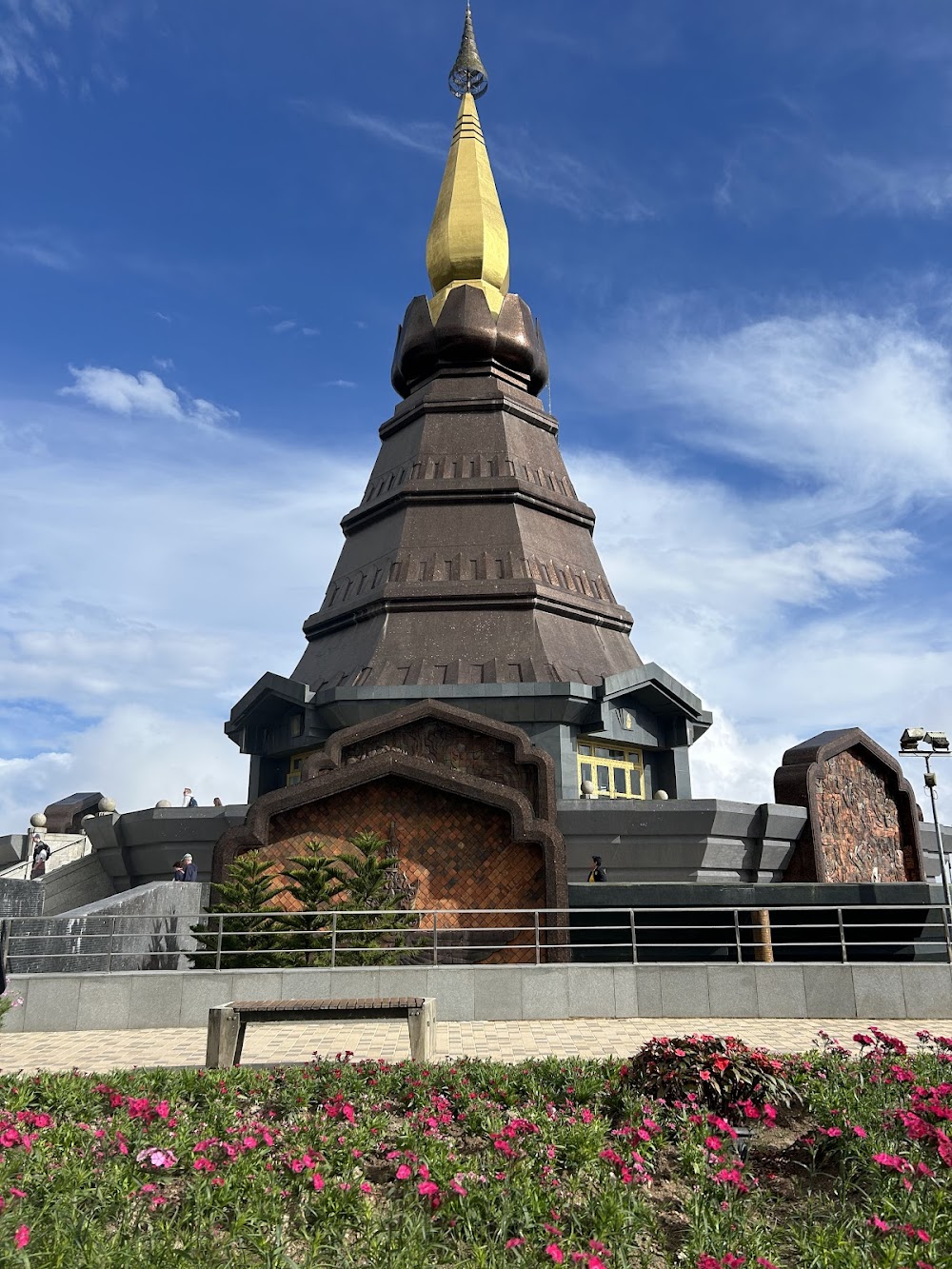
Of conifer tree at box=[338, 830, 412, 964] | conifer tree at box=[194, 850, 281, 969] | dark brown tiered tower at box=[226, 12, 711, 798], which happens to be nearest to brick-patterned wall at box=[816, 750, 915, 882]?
dark brown tiered tower at box=[226, 12, 711, 798]

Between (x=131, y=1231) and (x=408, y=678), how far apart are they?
18697 mm

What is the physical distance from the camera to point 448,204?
3288 cm

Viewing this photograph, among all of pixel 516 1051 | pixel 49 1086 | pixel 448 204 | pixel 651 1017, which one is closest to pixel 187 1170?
pixel 49 1086

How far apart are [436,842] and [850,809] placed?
11.2m

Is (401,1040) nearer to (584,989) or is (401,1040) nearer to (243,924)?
(584,989)

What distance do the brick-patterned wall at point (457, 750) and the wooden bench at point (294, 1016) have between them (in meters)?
9.30

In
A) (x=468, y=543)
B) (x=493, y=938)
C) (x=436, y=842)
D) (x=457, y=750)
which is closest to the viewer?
(x=493, y=938)

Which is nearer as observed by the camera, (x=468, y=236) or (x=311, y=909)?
(x=311, y=909)

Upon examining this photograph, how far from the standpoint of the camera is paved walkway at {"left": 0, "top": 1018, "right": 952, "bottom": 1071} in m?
10.2

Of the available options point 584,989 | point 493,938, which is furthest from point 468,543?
point 584,989

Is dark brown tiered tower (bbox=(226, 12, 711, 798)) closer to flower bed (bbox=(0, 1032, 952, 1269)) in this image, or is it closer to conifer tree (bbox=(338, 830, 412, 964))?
conifer tree (bbox=(338, 830, 412, 964))

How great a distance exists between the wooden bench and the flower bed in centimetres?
108

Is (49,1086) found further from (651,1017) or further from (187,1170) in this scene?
(651,1017)

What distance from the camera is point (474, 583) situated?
83.8ft
